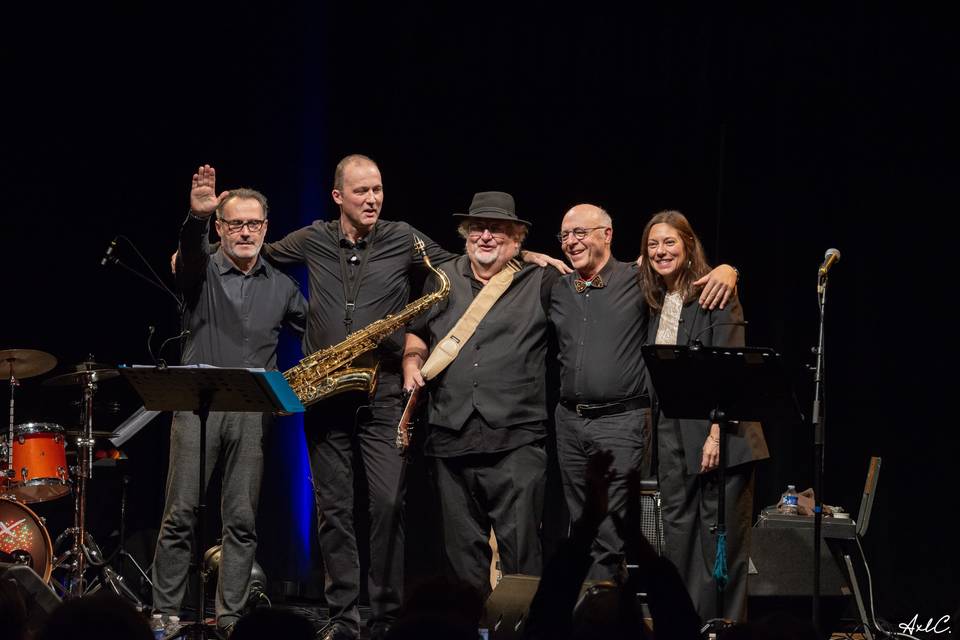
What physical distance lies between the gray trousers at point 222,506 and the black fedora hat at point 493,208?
5.04 feet

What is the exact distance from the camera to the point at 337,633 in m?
5.58

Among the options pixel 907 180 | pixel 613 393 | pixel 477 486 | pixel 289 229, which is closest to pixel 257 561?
pixel 289 229

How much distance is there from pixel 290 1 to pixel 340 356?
346 cm

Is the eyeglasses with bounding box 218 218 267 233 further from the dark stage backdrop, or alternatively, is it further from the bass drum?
the bass drum

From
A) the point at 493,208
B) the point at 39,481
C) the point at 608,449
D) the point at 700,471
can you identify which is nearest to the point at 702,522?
the point at 700,471

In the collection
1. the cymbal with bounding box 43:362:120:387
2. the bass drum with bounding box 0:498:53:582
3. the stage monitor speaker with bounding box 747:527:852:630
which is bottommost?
the bass drum with bounding box 0:498:53:582

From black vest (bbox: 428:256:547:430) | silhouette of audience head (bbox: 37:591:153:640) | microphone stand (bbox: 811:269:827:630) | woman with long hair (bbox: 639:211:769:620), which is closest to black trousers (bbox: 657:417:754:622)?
woman with long hair (bbox: 639:211:769:620)

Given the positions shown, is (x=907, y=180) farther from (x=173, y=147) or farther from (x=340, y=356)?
(x=173, y=147)

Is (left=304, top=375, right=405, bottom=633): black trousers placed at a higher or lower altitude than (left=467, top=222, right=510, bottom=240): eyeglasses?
lower

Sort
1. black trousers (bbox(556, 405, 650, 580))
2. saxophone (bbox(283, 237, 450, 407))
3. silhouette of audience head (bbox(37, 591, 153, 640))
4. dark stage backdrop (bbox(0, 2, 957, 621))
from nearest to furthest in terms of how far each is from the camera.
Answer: silhouette of audience head (bbox(37, 591, 153, 640)) → black trousers (bbox(556, 405, 650, 580)) → saxophone (bbox(283, 237, 450, 407)) → dark stage backdrop (bbox(0, 2, 957, 621))

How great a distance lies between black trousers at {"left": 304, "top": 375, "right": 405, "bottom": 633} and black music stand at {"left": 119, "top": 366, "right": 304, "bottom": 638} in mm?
954

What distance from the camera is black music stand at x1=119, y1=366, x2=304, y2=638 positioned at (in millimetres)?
4637

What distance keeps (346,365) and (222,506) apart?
93 centimetres

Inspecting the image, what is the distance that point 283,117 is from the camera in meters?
8.20
